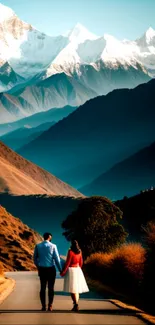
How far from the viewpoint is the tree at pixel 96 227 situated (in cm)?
6725

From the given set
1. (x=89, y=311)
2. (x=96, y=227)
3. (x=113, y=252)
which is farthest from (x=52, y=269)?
(x=96, y=227)

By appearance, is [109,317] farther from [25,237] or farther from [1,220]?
[25,237]

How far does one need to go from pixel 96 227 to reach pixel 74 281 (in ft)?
152

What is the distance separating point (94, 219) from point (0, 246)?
65.1m

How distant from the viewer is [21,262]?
12556 cm

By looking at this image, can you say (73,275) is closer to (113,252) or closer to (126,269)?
(126,269)

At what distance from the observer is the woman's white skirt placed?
72.3 ft

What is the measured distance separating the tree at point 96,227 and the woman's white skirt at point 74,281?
43.7 metres

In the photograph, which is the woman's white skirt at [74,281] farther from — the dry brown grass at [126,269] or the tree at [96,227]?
the tree at [96,227]

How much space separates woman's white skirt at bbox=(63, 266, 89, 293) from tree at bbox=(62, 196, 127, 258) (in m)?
43.7

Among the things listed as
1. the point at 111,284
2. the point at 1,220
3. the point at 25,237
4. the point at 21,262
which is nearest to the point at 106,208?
the point at 111,284

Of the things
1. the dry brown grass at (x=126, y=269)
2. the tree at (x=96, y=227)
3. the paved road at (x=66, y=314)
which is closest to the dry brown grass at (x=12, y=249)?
the tree at (x=96, y=227)

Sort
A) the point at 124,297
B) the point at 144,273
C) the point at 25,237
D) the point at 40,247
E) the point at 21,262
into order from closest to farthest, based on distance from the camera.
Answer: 1. the point at 40,247
2. the point at 144,273
3. the point at 124,297
4. the point at 21,262
5. the point at 25,237

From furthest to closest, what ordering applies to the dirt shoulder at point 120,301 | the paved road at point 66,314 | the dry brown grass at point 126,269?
the dry brown grass at point 126,269
the dirt shoulder at point 120,301
the paved road at point 66,314
